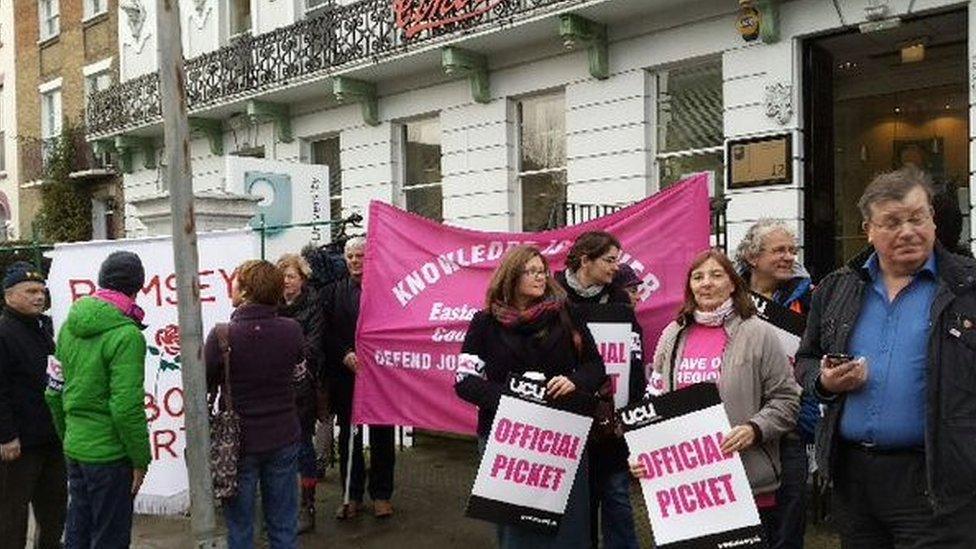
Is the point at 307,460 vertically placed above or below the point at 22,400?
below

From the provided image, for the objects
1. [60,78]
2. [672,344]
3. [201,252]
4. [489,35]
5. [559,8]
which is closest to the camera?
[672,344]

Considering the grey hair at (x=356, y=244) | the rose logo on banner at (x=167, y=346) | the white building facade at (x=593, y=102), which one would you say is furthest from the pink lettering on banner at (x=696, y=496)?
the white building facade at (x=593, y=102)

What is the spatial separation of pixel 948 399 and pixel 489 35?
10031mm

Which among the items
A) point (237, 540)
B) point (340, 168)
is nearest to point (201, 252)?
point (237, 540)

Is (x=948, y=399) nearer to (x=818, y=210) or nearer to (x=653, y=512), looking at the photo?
(x=653, y=512)

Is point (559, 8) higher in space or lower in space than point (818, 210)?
higher

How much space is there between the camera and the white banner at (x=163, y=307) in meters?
6.10

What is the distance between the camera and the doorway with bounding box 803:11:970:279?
32.7 feet

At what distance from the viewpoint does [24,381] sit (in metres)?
4.97

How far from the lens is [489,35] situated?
473 inches

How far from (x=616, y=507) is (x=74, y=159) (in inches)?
865

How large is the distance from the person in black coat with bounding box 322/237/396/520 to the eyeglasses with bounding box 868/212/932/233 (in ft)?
13.1

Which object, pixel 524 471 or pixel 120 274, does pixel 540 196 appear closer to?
pixel 120 274

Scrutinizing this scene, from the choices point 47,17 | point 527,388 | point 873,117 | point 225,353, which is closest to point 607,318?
point 527,388
